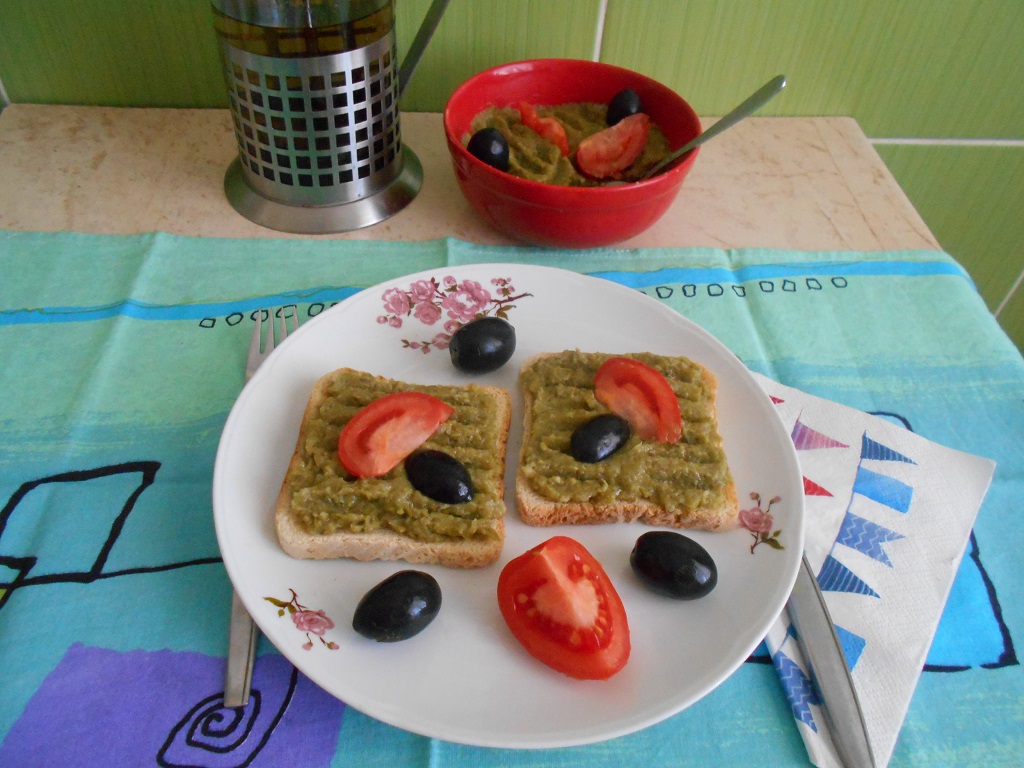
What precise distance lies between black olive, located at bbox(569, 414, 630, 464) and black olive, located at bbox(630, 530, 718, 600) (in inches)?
7.7

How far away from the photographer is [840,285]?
1913 mm

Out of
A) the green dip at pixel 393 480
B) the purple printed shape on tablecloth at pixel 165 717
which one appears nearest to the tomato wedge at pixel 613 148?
the green dip at pixel 393 480

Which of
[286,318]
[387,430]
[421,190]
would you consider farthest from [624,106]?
[387,430]

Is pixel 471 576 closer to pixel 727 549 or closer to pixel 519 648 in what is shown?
pixel 519 648

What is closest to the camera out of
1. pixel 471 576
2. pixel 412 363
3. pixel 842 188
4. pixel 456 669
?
pixel 456 669

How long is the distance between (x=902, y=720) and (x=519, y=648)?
59 cm

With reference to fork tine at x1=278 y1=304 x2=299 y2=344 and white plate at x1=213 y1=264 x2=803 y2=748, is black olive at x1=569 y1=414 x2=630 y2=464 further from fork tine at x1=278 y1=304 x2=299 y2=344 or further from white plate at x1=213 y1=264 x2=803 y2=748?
fork tine at x1=278 y1=304 x2=299 y2=344

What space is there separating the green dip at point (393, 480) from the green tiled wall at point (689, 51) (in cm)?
129

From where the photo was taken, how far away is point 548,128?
1.94 metres

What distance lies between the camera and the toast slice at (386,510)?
1.20 m

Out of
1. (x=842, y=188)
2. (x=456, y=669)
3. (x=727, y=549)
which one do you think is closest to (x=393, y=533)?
(x=456, y=669)

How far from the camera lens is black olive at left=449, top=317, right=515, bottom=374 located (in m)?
1.48

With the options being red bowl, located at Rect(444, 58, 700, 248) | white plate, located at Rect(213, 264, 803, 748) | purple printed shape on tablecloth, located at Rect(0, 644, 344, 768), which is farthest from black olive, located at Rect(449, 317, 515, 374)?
purple printed shape on tablecloth, located at Rect(0, 644, 344, 768)

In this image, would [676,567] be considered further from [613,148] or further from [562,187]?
[613,148]
